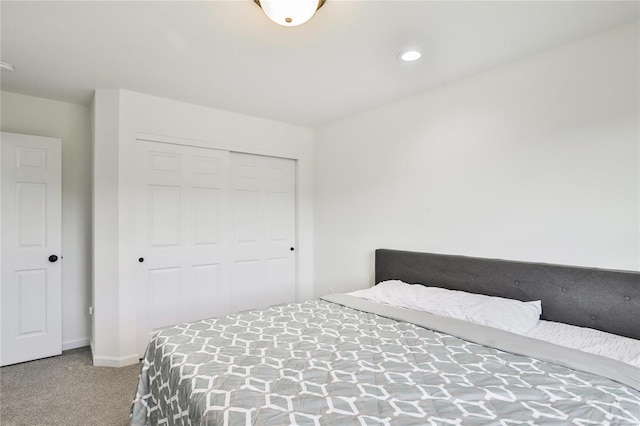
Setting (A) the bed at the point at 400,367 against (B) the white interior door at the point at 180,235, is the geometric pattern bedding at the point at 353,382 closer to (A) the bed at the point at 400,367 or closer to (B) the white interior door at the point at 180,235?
(A) the bed at the point at 400,367

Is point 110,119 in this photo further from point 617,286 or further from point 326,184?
point 617,286

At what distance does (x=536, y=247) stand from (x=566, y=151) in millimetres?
637

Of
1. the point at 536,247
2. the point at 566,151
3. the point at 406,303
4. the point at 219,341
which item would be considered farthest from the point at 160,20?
the point at 536,247

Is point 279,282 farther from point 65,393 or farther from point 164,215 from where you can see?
point 65,393

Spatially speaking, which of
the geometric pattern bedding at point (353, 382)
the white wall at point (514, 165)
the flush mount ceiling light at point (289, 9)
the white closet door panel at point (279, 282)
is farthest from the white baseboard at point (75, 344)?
the flush mount ceiling light at point (289, 9)

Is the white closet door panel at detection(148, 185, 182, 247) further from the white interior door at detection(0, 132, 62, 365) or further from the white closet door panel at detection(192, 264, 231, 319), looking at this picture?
the white interior door at detection(0, 132, 62, 365)

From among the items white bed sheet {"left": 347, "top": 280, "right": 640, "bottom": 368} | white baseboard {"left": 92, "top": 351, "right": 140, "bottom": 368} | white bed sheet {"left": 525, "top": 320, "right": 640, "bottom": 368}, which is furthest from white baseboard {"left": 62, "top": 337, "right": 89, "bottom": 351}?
white bed sheet {"left": 525, "top": 320, "right": 640, "bottom": 368}

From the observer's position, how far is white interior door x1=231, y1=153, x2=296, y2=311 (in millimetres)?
3482

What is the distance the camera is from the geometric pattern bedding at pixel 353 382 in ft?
3.37

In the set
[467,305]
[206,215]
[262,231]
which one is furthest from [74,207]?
[467,305]

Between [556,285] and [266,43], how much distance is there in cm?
235

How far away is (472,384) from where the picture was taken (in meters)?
1.22

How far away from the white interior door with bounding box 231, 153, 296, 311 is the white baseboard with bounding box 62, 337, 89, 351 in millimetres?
1457

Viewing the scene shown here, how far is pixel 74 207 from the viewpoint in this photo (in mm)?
3107
